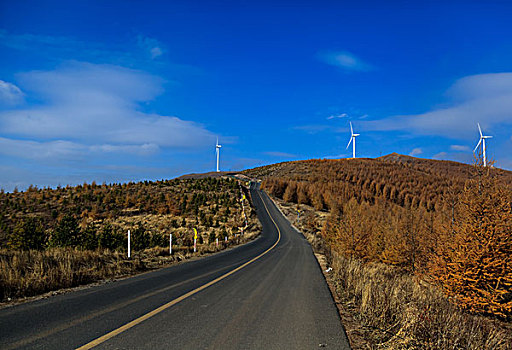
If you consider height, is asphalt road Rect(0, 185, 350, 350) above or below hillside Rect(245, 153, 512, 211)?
below

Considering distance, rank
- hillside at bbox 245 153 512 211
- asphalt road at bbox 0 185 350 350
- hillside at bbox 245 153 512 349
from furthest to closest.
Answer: hillside at bbox 245 153 512 211
hillside at bbox 245 153 512 349
asphalt road at bbox 0 185 350 350

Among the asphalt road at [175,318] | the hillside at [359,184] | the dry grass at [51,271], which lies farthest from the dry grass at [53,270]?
the hillside at [359,184]

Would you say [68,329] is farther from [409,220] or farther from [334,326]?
[409,220]

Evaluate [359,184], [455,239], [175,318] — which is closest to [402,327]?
[175,318]

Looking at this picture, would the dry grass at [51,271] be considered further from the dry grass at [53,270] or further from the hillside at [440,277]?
the hillside at [440,277]

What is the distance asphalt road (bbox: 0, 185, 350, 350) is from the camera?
14.4 ft

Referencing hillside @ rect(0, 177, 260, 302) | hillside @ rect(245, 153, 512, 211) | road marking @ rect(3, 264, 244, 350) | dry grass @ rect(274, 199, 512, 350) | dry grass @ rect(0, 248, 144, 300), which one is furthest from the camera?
hillside @ rect(245, 153, 512, 211)

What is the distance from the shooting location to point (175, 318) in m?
5.55

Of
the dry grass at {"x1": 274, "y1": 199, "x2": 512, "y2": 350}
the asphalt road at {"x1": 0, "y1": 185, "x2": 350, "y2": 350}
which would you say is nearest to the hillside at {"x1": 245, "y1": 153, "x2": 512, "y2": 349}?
the dry grass at {"x1": 274, "y1": 199, "x2": 512, "y2": 350}

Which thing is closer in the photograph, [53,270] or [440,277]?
[53,270]

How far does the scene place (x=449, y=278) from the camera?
13.0m

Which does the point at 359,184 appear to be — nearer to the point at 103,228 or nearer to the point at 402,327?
the point at 103,228

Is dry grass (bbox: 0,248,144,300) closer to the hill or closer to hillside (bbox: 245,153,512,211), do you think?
the hill

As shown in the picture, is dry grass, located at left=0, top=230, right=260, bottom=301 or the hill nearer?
dry grass, located at left=0, top=230, right=260, bottom=301
